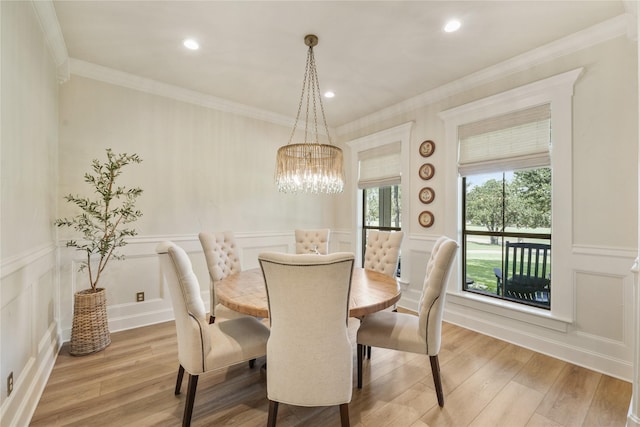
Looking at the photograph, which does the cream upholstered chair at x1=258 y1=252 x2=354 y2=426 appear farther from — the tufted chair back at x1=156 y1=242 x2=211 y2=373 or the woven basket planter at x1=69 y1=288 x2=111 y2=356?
the woven basket planter at x1=69 y1=288 x2=111 y2=356

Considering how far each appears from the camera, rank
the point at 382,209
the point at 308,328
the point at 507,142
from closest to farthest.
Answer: the point at 308,328, the point at 507,142, the point at 382,209

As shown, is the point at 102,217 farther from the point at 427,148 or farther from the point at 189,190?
the point at 427,148

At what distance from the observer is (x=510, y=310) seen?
2828 mm

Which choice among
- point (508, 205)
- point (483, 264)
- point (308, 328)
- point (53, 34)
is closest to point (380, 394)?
point (308, 328)

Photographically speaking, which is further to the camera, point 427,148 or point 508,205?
point 427,148

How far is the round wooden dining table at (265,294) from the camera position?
1.70 m

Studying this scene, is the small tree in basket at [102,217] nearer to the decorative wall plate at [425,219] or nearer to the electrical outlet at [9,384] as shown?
the electrical outlet at [9,384]

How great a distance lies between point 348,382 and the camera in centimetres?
148

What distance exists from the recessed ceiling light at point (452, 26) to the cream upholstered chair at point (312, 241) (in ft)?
7.50

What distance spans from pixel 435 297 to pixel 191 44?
9.51 feet

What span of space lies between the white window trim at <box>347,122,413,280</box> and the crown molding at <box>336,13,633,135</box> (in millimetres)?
272

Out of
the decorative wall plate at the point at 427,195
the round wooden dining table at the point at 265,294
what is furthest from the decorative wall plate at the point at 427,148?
the round wooden dining table at the point at 265,294

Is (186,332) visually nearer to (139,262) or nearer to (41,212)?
(41,212)

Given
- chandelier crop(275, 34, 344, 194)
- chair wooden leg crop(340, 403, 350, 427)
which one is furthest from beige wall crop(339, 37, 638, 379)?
chair wooden leg crop(340, 403, 350, 427)
